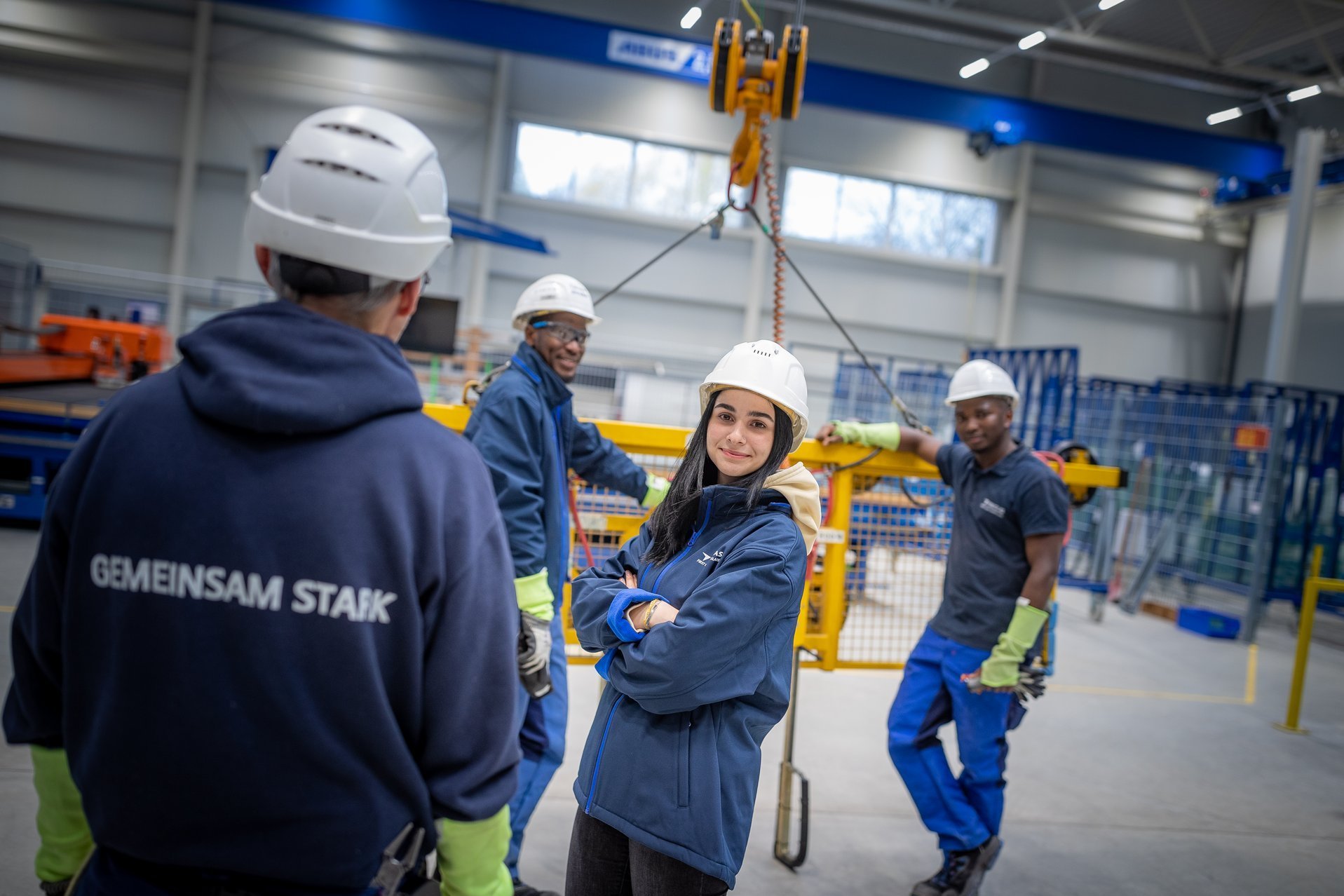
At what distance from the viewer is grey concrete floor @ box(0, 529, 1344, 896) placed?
140 inches

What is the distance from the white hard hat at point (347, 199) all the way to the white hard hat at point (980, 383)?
2.51m

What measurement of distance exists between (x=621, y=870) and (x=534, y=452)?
1.38 m

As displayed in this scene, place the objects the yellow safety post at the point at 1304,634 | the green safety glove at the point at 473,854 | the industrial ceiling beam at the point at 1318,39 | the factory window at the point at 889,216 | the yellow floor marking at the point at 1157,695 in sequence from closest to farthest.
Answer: the green safety glove at the point at 473,854 < the yellow safety post at the point at 1304,634 < the yellow floor marking at the point at 1157,695 < the industrial ceiling beam at the point at 1318,39 < the factory window at the point at 889,216

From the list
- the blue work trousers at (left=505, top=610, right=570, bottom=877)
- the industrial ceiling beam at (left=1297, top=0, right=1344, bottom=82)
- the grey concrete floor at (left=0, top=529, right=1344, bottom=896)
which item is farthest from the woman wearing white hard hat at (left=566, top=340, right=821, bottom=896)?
the industrial ceiling beam at (left=1297, top=0, right=1344, bottom=82)

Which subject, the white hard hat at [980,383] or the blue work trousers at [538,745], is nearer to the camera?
the blue work trousers at [538,745]

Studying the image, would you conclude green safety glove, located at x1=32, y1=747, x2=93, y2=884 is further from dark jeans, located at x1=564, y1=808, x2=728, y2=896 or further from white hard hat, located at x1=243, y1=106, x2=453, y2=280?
dark jeans, located at x1=564, y1=808, x2=728, y2=896

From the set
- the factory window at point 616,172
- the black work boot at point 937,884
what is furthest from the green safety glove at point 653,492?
the factory window at point 616,172

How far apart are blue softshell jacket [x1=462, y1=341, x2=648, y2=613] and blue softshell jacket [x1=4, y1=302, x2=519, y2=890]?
1588 mm

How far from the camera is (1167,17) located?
14250 millimetres

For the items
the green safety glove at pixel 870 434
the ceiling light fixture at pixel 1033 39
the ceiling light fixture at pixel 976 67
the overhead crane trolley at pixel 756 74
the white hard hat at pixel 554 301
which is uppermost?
the ceiling light fixture at pixel 1033 39

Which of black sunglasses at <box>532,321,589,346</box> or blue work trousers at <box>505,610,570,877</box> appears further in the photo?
black sunglasses at <box>532,321,589,346</box>

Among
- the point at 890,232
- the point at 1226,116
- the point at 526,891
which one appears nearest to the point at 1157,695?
the point at 526,891

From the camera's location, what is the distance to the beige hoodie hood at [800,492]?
6.60 ft

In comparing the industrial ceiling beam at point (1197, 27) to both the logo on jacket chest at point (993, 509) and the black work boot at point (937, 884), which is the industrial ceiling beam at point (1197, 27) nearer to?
the logo on jacket chest at point (993, 509)
